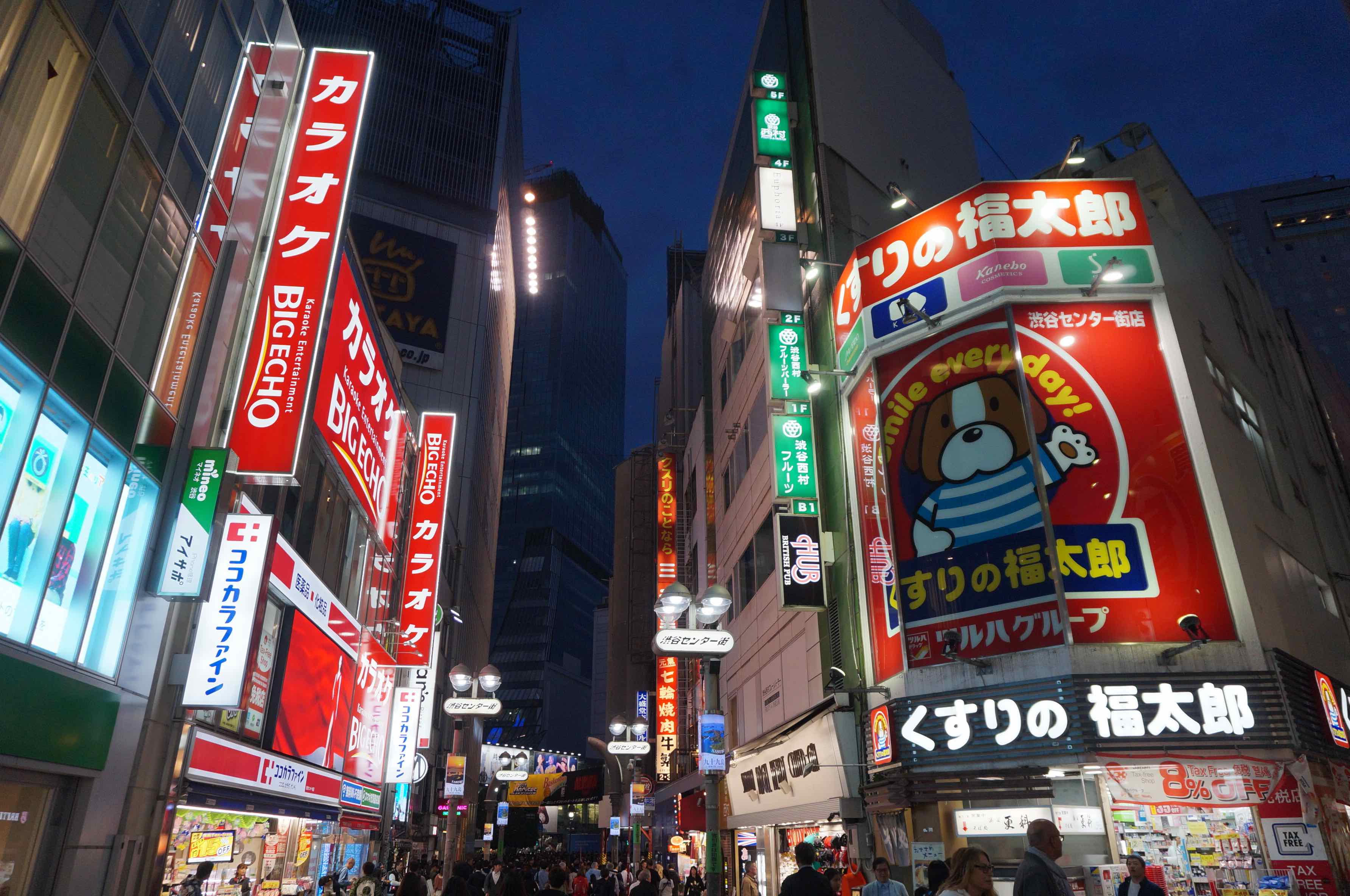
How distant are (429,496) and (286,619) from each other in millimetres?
8895

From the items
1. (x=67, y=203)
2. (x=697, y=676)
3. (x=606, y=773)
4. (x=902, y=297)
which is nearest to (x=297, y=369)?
(x=67, y=203)

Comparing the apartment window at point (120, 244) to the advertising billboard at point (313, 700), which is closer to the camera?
the apartment window at point (120, 244)

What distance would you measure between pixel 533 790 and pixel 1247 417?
61371mm

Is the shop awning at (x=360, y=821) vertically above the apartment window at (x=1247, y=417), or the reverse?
the apartment window at (x=1247, y=417)

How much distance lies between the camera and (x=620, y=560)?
70312mm

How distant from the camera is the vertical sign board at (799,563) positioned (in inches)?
739

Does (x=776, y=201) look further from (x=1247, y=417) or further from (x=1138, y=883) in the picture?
(x=1138, y=883)

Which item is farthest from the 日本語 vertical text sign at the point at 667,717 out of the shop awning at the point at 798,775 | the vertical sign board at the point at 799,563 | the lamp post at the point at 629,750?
the vertical sign board at the point at 799,563

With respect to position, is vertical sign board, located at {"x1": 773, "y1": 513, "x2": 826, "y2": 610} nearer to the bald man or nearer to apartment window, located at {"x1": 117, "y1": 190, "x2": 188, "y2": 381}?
apartment window, located at {"x1": 117, "y1": 190, "x2": 188, "y2": 381}

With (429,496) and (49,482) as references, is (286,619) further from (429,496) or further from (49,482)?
(429,496)

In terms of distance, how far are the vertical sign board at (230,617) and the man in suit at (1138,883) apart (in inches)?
439

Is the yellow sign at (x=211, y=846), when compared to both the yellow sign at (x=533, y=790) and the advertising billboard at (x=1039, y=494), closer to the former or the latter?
the advertising billboard at (x=1039, y=494)

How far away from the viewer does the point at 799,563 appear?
18.9m

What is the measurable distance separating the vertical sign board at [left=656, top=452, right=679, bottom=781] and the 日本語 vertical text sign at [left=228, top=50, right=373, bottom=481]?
32372mm
